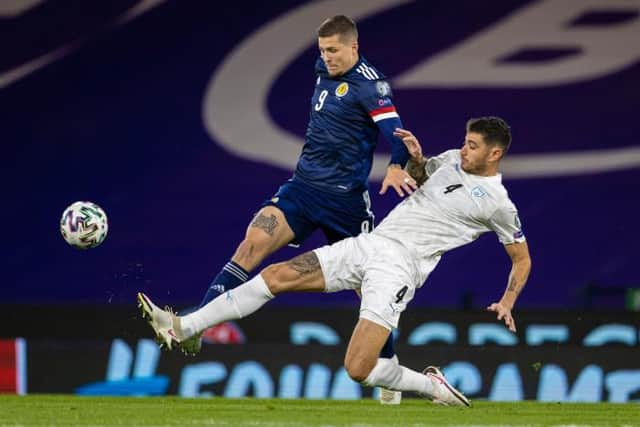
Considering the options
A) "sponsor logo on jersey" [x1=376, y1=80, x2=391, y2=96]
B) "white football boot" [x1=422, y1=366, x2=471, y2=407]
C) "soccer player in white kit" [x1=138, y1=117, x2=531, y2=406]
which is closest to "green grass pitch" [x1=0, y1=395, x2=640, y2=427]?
"white football boot" [x1=422, y1=366, x2=471, y2=407]

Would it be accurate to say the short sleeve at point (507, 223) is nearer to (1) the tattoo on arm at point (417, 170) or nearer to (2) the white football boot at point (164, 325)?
(1) the tattoo on arm at point (417, 170)

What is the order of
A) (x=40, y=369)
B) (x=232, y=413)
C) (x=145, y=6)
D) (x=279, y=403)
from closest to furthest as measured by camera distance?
1. (x=232, y=413)
2. (x=279, y=403)
3. (x=40, y=369)
4. (x=145, y=6)

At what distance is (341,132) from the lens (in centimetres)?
797

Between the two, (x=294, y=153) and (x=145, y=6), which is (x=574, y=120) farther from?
(x=145, y=6)

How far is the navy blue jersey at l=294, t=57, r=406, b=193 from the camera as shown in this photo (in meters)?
7.95

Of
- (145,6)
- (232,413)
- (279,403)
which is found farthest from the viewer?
(145,6)

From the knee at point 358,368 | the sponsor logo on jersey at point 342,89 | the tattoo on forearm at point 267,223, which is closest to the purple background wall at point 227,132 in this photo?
the sponsor logo on jersey at point 342,89

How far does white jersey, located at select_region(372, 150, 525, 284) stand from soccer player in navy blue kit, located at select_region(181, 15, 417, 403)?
49 cm

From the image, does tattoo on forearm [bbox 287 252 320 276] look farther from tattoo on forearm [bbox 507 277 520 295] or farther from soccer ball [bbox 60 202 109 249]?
soccer ball [bbox 60 202 109 249]

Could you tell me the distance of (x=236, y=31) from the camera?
12344mm

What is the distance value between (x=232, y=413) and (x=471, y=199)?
5.21ft

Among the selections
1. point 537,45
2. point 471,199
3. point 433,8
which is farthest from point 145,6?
point 471,199

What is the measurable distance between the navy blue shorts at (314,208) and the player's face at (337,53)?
644 mm

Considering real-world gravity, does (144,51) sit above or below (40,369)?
above
